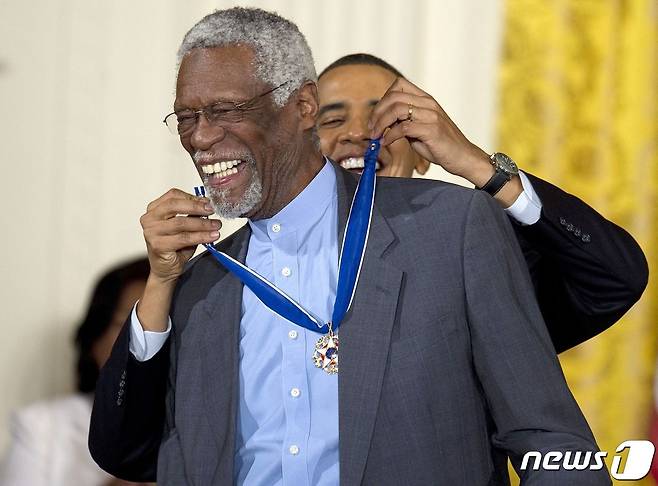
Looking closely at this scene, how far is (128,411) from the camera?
7.68 feet

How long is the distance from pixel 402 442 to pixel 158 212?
67 centimetres

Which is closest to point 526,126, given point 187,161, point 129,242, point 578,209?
point 187,161

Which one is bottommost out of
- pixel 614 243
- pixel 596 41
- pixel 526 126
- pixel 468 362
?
pixel 468 362

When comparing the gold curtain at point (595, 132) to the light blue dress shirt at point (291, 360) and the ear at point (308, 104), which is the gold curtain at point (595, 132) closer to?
the ear at point (308, 104)

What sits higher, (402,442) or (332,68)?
(332,68)

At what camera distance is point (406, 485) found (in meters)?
2.07

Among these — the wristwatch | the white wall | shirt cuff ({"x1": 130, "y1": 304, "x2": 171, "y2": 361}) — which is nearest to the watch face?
the wristwatch

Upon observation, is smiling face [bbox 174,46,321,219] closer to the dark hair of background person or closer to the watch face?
the watch face

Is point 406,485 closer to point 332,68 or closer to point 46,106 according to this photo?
point 332,68

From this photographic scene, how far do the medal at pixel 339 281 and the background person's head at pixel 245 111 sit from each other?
5.9 inches

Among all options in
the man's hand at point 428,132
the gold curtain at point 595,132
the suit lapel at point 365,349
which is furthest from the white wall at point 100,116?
the suit lapel at point 365,349

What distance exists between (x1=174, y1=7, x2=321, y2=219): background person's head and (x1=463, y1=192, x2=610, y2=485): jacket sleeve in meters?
0.45

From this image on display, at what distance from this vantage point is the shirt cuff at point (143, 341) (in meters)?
2.31

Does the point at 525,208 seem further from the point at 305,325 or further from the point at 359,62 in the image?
the point at 359,62
